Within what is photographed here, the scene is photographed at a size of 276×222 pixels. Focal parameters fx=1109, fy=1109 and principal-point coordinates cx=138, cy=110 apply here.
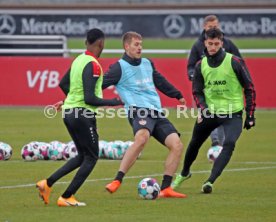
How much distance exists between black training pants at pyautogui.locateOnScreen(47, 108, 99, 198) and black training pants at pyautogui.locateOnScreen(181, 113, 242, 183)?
1.96 metres

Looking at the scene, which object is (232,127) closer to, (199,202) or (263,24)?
(199,202)

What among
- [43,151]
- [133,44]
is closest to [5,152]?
[43,151]

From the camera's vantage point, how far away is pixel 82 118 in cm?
1328

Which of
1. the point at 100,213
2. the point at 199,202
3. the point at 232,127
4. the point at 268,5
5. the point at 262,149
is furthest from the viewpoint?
the point at 268,5

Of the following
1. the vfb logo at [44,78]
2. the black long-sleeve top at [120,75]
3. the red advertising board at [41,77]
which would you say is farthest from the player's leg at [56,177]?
the vfb logo at [44,78]

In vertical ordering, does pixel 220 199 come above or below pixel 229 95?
below

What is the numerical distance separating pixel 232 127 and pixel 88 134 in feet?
7.76

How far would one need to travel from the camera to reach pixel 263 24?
48062 millimetres

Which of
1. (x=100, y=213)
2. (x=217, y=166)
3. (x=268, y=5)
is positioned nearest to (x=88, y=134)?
(x=100, y=213)

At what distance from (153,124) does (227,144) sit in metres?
1.01

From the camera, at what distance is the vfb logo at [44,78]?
29938 mm

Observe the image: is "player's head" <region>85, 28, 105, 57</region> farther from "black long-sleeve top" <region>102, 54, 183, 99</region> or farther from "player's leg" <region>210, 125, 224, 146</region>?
"player's leg" <region>210, 125, 224, 146</region>

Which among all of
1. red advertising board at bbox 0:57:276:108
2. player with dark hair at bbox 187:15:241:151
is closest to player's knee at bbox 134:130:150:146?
player with dark hair at bbox 187:15:241:151

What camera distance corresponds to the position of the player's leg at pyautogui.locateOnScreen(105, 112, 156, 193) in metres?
14.4
